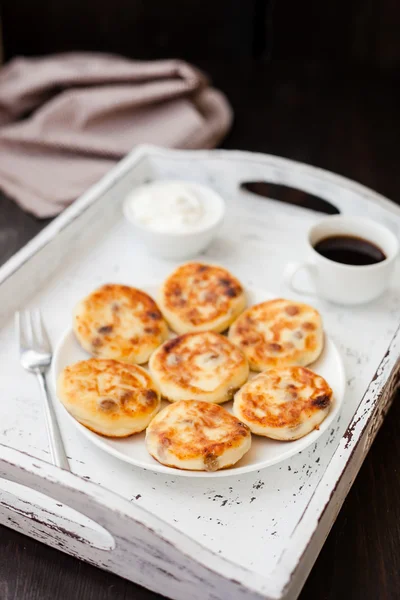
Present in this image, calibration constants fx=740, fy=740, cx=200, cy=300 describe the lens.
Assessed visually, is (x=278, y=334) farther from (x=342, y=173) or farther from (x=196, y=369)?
(x=342, y=173)

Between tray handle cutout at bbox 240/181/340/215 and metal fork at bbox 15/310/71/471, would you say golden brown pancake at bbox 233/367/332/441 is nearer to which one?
metal fork at bbox 15/310/71/471

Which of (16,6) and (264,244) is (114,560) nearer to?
(264,244)

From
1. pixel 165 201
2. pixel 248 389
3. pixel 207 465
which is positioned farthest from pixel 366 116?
pixel 207 465

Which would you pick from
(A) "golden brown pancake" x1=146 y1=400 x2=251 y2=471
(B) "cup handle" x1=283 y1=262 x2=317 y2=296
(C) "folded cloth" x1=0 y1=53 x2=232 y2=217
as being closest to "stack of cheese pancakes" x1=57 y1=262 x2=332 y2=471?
(A) "golden brown pancake" x1=146 y1=400 x2=251 y2=471

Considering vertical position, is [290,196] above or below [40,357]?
below

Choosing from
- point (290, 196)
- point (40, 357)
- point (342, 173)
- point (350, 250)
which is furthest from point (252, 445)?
point (342, 173)

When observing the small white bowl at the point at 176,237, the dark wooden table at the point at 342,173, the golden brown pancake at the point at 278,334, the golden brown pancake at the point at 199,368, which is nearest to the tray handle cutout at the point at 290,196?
the dark wooden table at the point at 342,173
